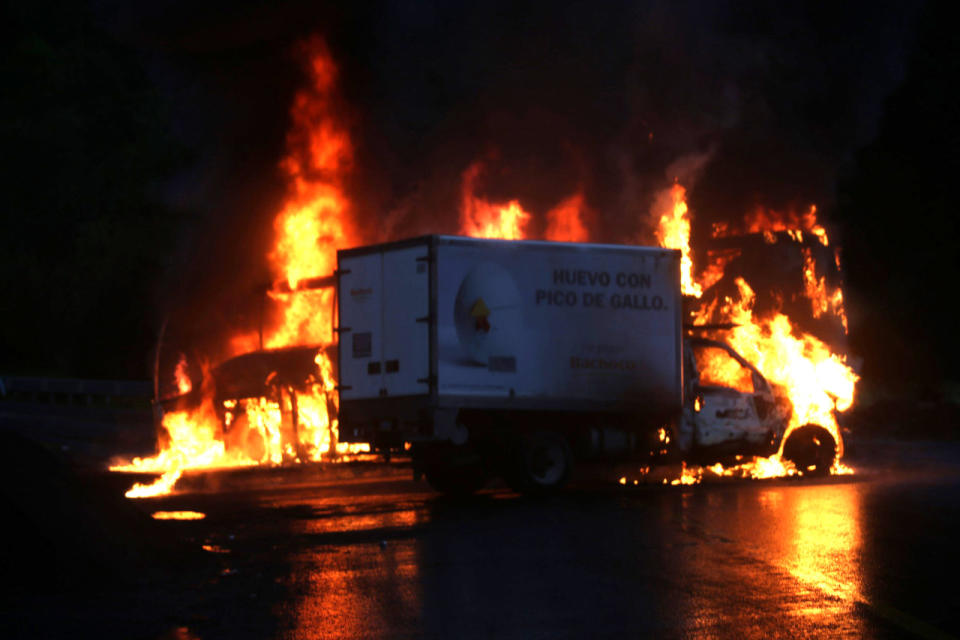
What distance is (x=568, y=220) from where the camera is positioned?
91.8 ft

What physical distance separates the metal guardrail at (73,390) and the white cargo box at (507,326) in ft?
78.3

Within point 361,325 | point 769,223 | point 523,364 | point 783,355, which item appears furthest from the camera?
point 769,223

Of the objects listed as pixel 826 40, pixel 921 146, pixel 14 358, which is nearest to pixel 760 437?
pixel 826 40

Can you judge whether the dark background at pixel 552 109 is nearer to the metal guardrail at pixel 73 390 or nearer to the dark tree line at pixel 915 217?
the dark tree line at pixel 915 217

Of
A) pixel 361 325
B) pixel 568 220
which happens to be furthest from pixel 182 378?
pixel 568 220

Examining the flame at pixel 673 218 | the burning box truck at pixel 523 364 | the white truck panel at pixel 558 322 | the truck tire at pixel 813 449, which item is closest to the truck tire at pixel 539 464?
the burning box truck at pixel 523 364

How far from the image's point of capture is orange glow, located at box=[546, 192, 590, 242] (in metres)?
27.9

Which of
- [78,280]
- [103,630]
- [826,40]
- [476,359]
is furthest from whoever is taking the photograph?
[78,280]

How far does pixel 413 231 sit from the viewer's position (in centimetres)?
2744

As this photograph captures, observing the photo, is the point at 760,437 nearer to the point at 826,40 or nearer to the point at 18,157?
the point at 826,40

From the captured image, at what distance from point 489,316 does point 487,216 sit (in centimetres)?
1294

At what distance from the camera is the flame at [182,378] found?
21234 mm

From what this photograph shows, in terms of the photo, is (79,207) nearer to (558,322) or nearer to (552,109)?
(552,109)

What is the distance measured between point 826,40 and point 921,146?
830 cm
